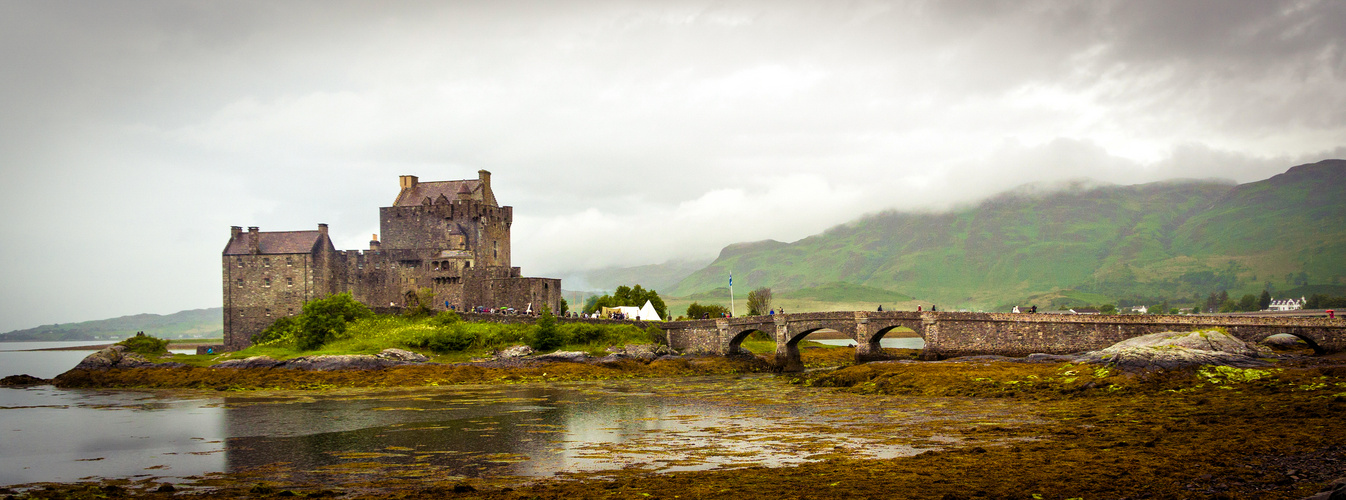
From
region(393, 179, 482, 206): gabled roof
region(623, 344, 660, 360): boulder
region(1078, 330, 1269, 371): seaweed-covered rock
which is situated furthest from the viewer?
region(393, 179, 482, 206): gabled roof

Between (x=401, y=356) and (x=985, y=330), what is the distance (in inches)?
1668

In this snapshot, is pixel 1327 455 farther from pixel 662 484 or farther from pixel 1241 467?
pixel 662 484

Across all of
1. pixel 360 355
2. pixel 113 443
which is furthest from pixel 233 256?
pixel 113 443

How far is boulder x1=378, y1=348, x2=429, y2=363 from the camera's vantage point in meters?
66.2

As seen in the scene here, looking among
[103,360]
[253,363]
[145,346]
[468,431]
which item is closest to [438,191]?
[253,363]

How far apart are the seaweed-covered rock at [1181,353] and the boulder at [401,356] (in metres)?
46.2

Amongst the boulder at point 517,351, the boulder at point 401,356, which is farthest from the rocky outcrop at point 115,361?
the boulder at point 517,351

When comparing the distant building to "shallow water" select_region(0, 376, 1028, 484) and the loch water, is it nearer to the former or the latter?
the loch water

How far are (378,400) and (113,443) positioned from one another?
1598 centimetres

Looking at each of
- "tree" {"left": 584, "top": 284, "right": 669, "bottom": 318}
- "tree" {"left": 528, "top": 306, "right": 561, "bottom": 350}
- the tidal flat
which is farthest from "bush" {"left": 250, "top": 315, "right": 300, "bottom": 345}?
"tree" {"left": 584, "top": 284, "right": 669, "bottom": 318}

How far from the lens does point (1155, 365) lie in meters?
39.8

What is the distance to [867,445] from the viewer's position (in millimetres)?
27219

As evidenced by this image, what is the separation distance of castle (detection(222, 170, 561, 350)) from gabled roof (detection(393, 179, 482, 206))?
13 cm

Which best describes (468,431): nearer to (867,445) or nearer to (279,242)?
(867,445)
